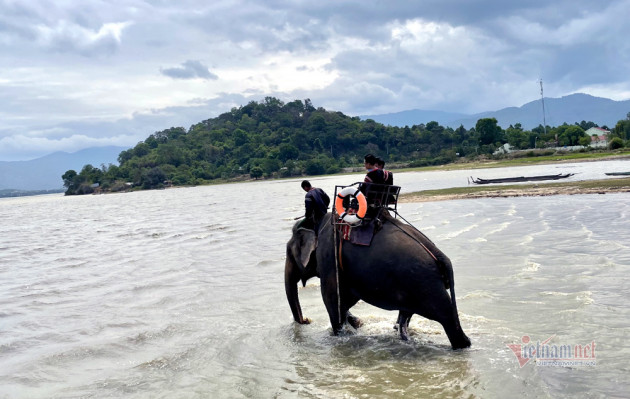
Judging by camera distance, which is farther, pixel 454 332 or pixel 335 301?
pixel 335 301

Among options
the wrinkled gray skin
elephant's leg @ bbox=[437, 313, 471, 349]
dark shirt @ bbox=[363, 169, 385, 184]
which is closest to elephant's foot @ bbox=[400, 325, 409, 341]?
the wrinkled gray skin

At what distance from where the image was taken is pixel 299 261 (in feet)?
28.6

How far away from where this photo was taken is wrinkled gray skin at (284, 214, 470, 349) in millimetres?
6668

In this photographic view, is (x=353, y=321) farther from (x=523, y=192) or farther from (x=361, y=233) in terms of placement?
(x=523, y=192)

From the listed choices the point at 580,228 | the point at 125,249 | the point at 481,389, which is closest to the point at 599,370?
the point at 481,389

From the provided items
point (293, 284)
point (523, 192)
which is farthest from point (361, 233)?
point (523, 192)

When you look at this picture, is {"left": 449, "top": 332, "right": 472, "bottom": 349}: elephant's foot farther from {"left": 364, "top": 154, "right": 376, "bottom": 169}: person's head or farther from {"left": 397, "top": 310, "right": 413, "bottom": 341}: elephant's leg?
{"left": 364, "top": 154, "right": 376, "bottom": 169}: person's head

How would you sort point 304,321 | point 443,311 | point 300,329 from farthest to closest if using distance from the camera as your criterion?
point 304,321 < point 300,329 < point 443,311

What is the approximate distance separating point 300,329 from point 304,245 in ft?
4.89

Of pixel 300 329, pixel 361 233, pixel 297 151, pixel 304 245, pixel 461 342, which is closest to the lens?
pixel 461 342

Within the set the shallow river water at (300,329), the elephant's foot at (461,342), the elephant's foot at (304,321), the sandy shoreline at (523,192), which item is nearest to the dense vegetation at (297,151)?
the sandy shoreline at (523,192)

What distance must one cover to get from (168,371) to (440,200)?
25.4 metres

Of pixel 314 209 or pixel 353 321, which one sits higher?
pixel 314 209

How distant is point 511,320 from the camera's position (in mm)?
8195
